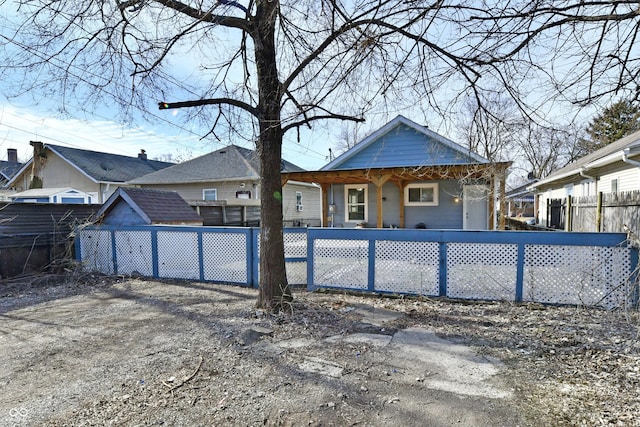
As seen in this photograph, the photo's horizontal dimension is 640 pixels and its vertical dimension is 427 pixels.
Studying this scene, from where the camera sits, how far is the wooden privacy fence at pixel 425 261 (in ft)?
15.3

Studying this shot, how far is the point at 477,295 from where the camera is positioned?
5125 mm

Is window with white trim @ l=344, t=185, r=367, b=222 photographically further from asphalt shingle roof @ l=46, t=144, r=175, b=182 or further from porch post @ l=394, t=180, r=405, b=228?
asphalt shingle roof @ l=46, t=144, r=175, b=182

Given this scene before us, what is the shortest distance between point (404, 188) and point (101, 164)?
62.2 feet

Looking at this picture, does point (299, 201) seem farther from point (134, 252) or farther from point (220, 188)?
point (134, 252)

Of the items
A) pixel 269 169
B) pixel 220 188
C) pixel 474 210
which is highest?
pixel 220 188

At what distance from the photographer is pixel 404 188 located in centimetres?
1266

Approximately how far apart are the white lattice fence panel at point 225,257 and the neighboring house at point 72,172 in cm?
1616

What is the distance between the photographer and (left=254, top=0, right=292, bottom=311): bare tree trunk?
454 cm

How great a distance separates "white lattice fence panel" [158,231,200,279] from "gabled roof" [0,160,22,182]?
75.9ft

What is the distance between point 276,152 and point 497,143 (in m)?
3.82

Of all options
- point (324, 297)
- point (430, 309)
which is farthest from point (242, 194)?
point (430, 309)

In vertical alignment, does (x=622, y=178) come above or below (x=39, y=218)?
above

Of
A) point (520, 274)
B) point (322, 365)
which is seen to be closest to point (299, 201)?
point (520, 274)

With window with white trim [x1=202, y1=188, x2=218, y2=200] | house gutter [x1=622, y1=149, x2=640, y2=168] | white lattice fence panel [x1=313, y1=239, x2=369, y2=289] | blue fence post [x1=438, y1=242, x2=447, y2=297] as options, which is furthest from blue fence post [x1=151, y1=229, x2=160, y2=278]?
window with white trim [x1=202, y1=188, x2=218, y2=200]
